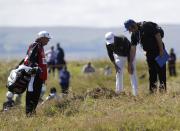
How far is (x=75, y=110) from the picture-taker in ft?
56.4

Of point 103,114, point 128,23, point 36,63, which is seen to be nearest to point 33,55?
point 36,63

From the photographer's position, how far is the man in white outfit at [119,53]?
19359 mm

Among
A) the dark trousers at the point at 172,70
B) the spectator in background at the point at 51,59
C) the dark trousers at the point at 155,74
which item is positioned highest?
the dark trousers at the point at 155,74

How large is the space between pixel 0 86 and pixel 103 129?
23.7 m

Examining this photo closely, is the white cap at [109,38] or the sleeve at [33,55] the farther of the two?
the white cap at [109,38]

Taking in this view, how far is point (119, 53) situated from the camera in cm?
1967

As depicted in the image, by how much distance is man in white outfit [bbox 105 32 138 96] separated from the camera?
19.4 metres

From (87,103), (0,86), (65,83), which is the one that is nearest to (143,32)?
(87,103)

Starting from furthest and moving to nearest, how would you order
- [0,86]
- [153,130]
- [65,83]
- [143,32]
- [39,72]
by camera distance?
[0,86] → [65,83] → [143,32] → [39,72] → [153,130]

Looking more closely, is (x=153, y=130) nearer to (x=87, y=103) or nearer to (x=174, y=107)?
(x=174, y=107)

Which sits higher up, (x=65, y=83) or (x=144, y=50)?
(x=144, y=50)

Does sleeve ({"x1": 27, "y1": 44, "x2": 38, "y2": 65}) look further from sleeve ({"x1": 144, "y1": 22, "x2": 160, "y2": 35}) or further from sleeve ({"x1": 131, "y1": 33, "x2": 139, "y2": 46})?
sleeve ({"x1": 144, "y1": 22, "x2": 160, "y2": 35})

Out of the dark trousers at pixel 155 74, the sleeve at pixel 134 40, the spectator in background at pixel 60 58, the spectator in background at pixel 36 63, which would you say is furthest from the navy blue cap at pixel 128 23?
the spectator in background at pixel 60 58

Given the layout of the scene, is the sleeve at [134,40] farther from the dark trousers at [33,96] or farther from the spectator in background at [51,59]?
the spectator in background at [51,59]
